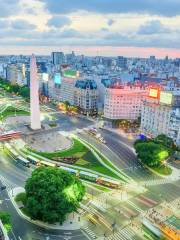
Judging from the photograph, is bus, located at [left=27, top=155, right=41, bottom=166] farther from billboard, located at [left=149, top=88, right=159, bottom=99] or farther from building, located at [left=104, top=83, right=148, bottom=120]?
building, located at [left=104, top=83, right=148, bottom=120]

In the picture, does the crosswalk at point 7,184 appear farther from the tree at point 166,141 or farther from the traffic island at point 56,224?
the tree at point 166,141

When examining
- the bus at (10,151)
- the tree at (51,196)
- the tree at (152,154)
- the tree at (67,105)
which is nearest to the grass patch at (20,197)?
the tree at (51,196)

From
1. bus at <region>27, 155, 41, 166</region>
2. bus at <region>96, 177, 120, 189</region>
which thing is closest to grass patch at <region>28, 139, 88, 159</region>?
bus at <region>27, 155, 41, 166</region>

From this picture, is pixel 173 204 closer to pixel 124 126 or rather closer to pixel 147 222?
pixel 147 222

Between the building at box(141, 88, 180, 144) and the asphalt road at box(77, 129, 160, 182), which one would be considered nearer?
the asphalt road at box(77, 129, 160, 182)

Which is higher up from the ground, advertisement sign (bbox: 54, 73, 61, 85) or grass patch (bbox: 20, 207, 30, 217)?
advertisement sign (bbox: 54, 73, 61, 85)

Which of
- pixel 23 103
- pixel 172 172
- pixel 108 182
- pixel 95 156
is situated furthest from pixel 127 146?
pixel 23 103

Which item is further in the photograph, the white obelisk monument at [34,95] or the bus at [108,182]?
the white obelisk monument at [34,95]
